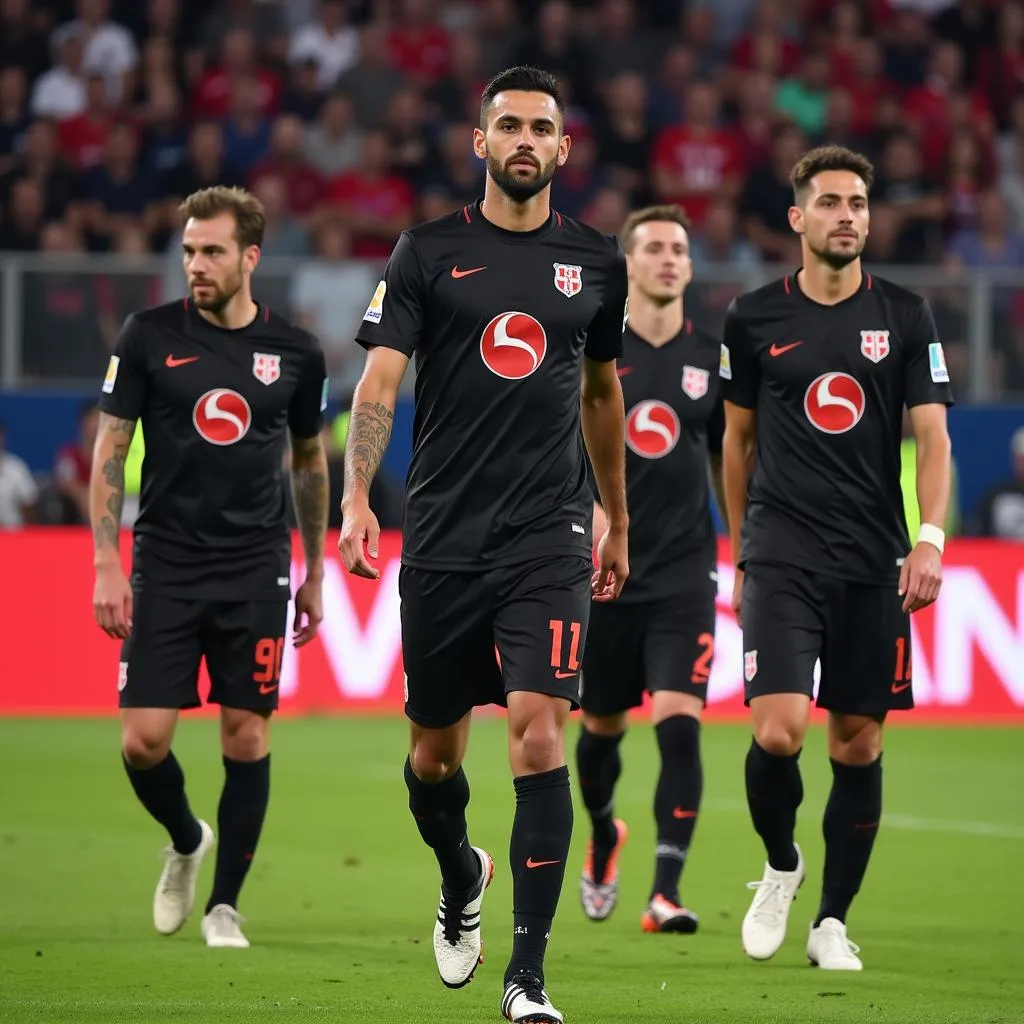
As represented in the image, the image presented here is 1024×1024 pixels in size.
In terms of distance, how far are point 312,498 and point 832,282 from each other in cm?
215

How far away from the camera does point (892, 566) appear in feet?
23.1

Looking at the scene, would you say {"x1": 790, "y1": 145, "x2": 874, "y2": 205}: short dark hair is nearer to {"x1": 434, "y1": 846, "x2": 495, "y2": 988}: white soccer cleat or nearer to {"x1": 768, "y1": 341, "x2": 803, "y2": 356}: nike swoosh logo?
{"x1": 768, "y1": 341, "x2": 803, "y2": 356}: nike swoosh logo

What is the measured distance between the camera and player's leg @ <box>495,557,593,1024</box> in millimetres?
5562

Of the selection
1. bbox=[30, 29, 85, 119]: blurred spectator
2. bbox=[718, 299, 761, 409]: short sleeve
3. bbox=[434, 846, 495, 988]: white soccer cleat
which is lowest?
bbox=[434, 846, 495, 988]: white soccer cleat

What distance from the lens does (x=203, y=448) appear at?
7492 mm

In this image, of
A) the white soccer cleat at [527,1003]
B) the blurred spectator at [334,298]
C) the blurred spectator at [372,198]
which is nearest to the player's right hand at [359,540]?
the white soccer cleat at [527,1003]

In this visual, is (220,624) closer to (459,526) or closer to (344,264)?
(459,526)

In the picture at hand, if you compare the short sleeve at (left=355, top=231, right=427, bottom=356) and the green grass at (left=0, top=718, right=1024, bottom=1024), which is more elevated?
the short sleeve at (left=355, top=231, right=427, bottom=356)

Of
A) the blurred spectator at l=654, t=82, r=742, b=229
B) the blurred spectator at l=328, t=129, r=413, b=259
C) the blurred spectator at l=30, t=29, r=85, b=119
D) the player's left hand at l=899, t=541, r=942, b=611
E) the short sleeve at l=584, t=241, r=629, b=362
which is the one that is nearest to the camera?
the short sleeve at l=584, t=241, r=629, b=362

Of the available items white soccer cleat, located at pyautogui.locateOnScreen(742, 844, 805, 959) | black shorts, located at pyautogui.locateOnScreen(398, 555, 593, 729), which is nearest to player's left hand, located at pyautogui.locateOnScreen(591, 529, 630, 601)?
black shorts, located at pyautogui.locateOnScreen(398, 555, 593, 729)

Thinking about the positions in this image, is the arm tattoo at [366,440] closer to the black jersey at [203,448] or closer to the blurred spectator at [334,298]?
the black jersey at [203,448]

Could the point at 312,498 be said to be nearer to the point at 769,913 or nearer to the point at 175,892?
the point at 175,892

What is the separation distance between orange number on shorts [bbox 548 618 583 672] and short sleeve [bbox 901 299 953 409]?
1812 millimetres

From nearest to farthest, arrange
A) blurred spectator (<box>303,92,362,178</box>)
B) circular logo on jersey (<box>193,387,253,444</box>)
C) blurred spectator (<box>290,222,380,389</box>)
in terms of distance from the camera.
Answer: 1. circular logo on jersey (<box>193,387,253,444</box>)
2. blurred spectator (<box>290,222,380,389</box>)
3. blurred spectator (<box>303,92,362,178</box>)
